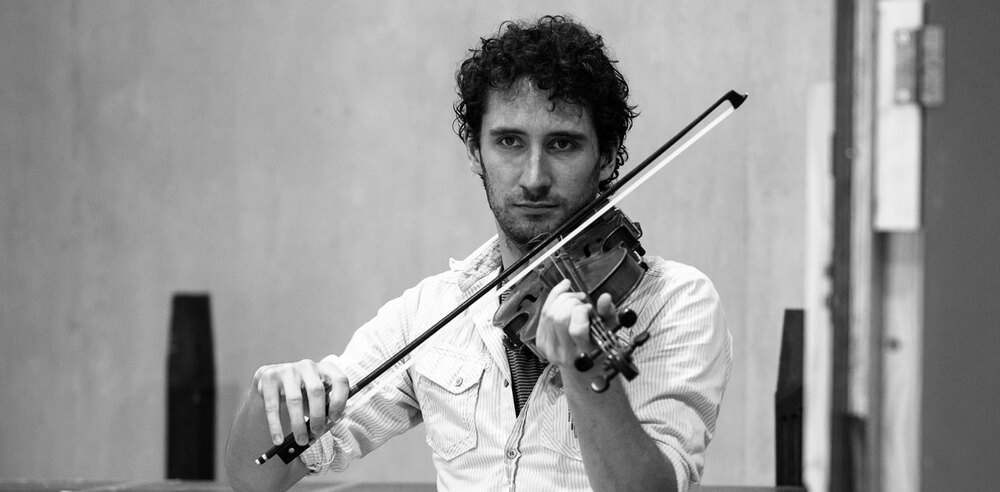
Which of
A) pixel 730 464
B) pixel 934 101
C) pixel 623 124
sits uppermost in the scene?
pixel 623 124

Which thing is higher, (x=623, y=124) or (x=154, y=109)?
(x=154, y=109)

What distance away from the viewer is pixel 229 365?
12.9 feet

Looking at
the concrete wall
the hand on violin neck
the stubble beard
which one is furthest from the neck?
the concrete wall

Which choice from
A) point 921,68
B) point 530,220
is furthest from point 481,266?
point 921,68

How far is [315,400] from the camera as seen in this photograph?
62.4 inches

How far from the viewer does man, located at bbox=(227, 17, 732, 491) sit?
1587 mm

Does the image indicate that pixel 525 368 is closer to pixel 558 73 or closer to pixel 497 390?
pixel 497 390

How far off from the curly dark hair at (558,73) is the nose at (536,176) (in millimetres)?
118

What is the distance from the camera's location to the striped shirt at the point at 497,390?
1.64 metres

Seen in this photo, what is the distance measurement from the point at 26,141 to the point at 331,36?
1203 mm

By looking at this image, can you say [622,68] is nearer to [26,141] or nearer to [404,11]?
[404,11]

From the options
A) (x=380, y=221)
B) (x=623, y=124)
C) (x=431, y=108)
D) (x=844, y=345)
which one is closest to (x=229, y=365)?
(x=380, y=221)

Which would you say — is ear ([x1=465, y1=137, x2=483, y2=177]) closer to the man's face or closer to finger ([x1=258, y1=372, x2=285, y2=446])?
the man's face

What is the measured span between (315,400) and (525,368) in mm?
360
